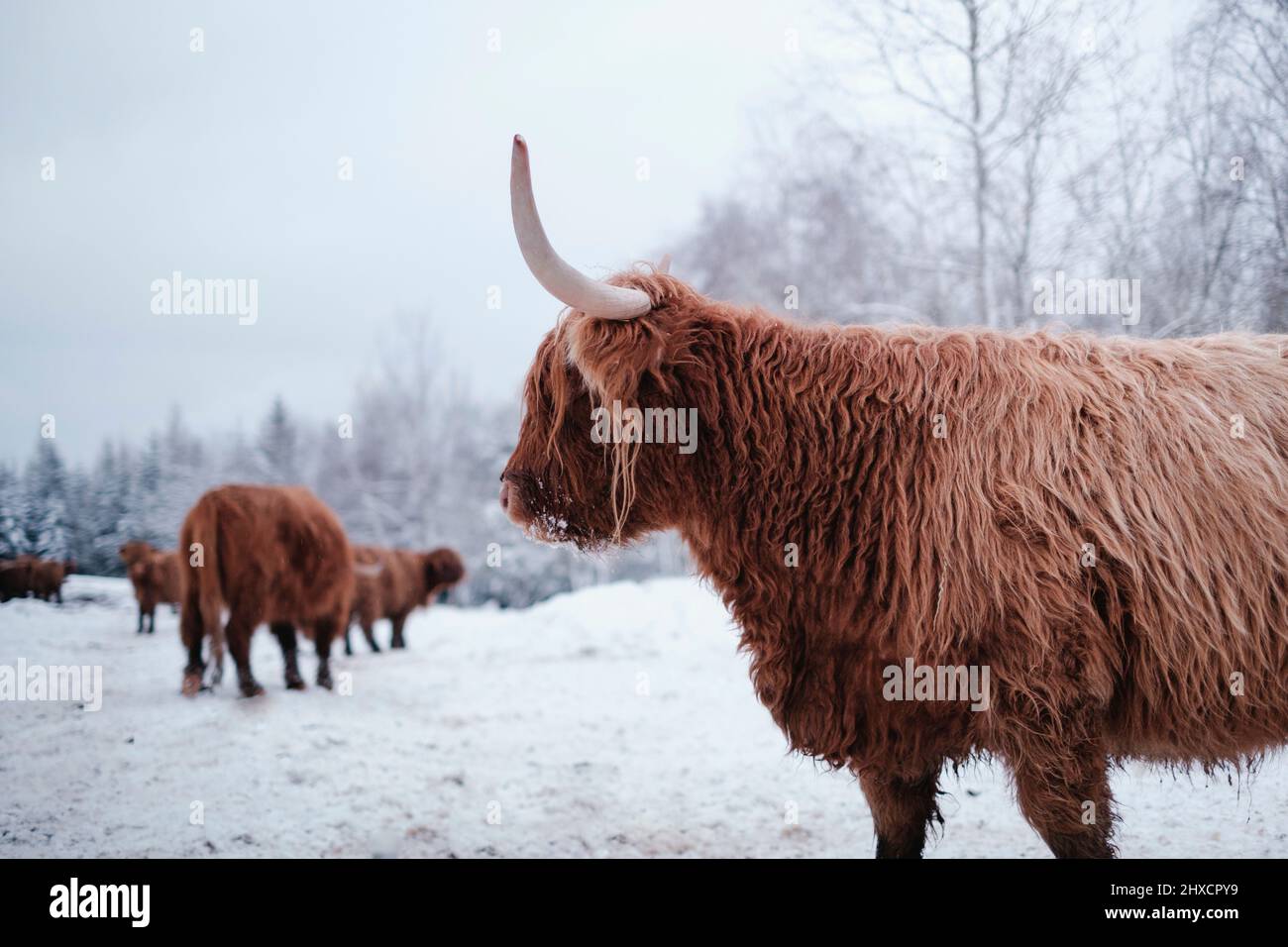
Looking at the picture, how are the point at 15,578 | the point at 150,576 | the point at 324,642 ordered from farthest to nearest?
1. the point at 150,576
2. the point at 324,642
3. the point at 15,578

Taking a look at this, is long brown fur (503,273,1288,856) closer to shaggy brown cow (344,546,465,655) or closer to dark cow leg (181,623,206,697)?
dark cow leg (181,623,206,697)

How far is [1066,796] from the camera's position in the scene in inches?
103

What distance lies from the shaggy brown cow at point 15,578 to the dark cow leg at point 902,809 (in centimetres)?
557

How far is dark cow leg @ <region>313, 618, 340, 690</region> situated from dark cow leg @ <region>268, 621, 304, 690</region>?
0.42 m

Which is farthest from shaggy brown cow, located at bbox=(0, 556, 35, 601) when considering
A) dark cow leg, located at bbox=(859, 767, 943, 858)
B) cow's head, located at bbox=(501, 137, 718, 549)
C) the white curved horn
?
dark cow leg, located at bbox=(859, 767, 943, 858)

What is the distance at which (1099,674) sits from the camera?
256cm

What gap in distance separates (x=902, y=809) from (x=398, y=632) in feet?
44.8

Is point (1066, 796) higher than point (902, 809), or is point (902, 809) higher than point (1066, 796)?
point (1066, 796)

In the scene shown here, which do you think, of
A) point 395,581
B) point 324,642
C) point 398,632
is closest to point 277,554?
point 324,642

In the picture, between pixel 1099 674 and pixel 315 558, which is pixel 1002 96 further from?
pixel 315 558
